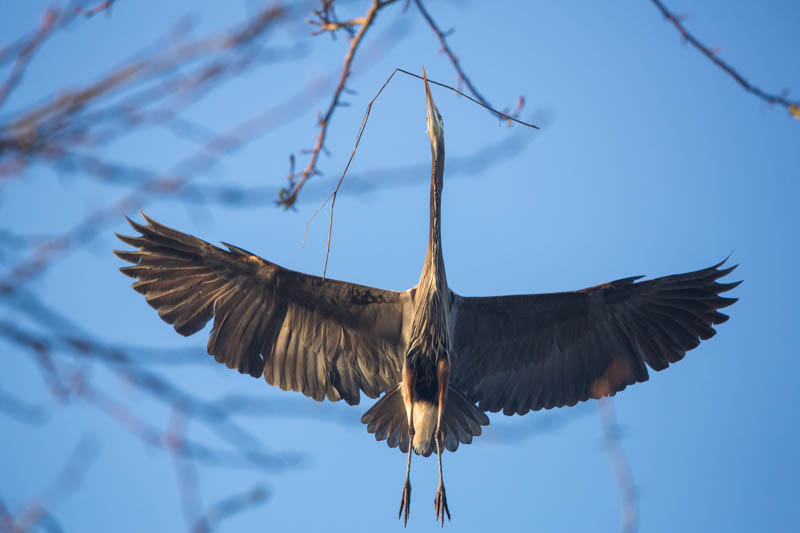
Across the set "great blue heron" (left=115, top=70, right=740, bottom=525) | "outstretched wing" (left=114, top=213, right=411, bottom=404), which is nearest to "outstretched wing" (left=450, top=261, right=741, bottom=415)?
"great blue heron" (left=115, top=70, right=740, bottom=525)

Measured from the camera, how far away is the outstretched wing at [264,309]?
6.10 meters

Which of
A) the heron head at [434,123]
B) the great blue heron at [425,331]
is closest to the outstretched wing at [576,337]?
the great blue heron at [425,331]

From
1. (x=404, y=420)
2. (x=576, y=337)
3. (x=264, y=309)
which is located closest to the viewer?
(x=264, y=309)

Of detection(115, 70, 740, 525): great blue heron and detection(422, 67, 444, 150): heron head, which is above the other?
detection(422, 67, 444, 150): heron head

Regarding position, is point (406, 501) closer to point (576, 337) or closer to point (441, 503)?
point (441, 503)

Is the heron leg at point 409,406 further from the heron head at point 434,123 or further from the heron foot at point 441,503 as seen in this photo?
the heron head at point 434,123

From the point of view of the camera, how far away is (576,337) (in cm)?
650

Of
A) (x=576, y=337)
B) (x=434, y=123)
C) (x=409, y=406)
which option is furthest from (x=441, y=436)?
(x=434, y=123)

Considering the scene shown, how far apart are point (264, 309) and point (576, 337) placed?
2488mm

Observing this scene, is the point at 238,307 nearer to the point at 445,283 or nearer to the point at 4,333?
the point at 445,283

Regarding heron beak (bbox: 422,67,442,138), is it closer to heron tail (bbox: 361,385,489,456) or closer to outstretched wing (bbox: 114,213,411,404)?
outstretched wing (bbox: 114,213,411,404)

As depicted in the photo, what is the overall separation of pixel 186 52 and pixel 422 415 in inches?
175

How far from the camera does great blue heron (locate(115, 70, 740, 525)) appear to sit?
6016mm

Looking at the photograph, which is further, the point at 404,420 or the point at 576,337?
the point at 576,337
